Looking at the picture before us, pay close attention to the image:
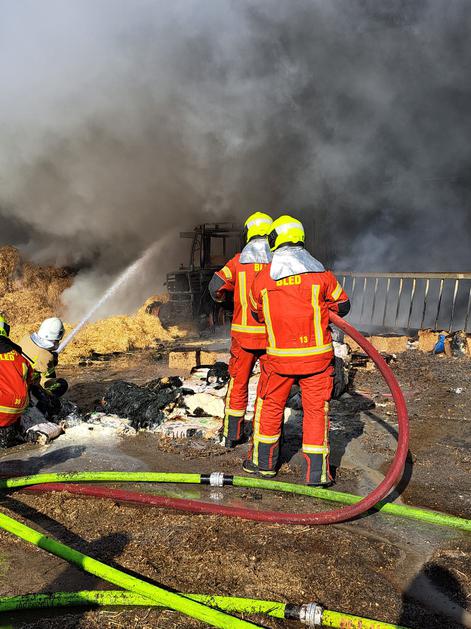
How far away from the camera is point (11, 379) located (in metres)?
3.95

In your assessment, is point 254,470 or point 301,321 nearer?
point 301,321

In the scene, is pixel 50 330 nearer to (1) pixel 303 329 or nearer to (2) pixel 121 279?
(1) pixel 303 329

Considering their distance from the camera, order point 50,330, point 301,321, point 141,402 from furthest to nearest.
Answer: point 141,402 < point 50,330 < point 301,321

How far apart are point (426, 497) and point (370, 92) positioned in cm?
1132

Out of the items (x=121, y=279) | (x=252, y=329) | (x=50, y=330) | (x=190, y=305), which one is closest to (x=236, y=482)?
(x=252, y=329)

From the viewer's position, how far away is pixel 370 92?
12539 mm

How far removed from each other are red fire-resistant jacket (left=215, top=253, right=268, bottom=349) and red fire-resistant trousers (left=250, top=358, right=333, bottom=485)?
52 centimetres

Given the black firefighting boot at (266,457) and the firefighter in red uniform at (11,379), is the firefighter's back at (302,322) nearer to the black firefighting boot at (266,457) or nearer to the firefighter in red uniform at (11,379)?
the black firefighting boot at (266,457)

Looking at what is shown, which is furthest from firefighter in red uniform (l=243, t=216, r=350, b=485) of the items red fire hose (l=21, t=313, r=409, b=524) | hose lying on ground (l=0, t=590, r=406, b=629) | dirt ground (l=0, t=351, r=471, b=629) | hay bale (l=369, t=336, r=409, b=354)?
hay bale (l=369, t=336, r=409, b=354)

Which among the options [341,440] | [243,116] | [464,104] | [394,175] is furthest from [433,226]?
[341,440]

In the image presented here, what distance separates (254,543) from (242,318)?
6.45 ft

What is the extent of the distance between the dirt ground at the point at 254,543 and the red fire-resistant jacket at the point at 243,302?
1.00m

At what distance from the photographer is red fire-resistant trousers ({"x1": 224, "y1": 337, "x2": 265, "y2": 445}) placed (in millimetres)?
4492

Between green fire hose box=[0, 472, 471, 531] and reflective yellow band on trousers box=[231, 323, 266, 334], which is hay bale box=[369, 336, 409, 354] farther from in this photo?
green fire hose box=[0, 472, 471, 531]
